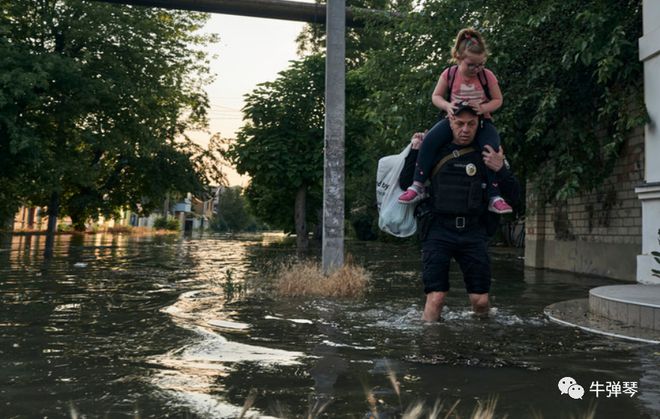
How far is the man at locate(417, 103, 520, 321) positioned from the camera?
14.4 ft

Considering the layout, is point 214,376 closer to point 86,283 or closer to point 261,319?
point 261,319

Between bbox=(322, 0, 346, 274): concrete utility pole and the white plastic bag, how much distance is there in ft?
11.9

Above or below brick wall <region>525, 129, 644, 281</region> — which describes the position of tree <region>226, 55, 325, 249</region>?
above

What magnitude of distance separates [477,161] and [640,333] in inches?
78.5

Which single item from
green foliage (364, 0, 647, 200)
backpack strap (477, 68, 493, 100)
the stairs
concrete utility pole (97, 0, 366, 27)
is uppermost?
concrete utility pole (97, 0, 366, 27)

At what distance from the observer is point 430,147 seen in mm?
4453

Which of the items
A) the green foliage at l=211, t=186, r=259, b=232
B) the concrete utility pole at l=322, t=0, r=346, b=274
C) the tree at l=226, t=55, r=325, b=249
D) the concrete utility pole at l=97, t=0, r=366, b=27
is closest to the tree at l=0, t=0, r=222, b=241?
the concrete utility pole at l=97, t=0, r=366, b=27

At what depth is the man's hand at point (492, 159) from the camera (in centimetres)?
432

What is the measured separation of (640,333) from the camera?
184 inches

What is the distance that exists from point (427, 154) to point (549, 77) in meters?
7.57

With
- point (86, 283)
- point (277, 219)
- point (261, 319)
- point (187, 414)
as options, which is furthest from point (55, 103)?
point (277, 219)

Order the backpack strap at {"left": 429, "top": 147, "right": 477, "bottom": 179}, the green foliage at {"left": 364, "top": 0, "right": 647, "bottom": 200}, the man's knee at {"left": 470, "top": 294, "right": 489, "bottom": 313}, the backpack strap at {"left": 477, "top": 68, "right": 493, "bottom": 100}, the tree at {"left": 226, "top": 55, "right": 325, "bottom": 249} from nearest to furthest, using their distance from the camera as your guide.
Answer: the backpack strap at {"left": 429, "top": 147, "right": 477, "bottom": 179} → the backpack strap at {"left": 477, "top": 68, "right": 493, "bottom": 100} → the man's knee at {"left": 470, "top": 294, "right": 489, "bottom": 313} → the green foliage at {"left": 364, "top": 0, "right": 647, "bottom": 200} → the tree at {"left": 226, "top": 55, "right": 325, "bottom": 249}

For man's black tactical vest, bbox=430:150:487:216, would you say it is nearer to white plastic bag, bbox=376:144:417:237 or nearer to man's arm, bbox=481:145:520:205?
man's arm, bbox=481:145:520:205

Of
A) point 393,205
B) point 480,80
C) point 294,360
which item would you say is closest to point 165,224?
point 393,205
